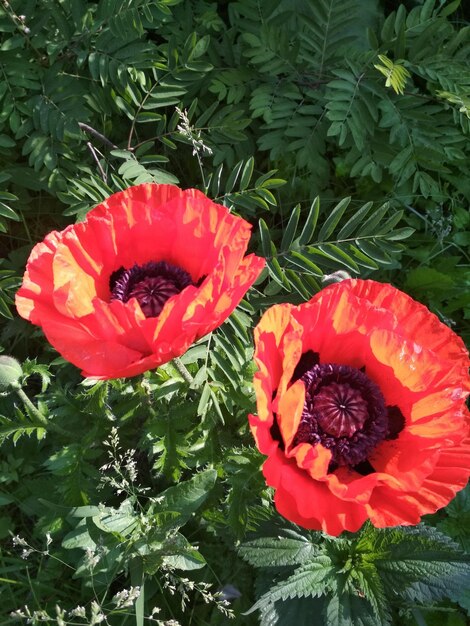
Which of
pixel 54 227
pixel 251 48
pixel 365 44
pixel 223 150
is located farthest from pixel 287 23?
pixel 54 227

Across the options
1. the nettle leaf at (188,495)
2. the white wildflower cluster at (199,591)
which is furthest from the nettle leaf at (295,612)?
the nettle leaf at (188,495)

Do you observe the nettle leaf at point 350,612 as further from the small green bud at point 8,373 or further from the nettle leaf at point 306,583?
the small green bud at point 8,373

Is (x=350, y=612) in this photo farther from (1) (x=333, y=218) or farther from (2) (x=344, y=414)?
(1) (x=333, y=218)

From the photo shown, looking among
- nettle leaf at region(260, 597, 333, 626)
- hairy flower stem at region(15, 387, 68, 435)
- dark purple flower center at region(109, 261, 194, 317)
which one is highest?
dark purple flower center at region(109, 261, 194, 317)

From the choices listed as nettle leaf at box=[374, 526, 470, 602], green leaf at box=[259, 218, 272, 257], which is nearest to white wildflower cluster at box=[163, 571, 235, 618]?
nettle leaf at box=[374, 526, 470, 602]

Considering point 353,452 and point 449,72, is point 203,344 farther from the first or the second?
point 449,72

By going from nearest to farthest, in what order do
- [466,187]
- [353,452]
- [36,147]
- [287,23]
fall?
[353,452] < [36,147] < [287,23] < [466,187]

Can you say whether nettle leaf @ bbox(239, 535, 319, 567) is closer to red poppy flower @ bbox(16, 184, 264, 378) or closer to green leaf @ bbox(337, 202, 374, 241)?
red poppy flower @ bbox(16, 184, 264, 378)
